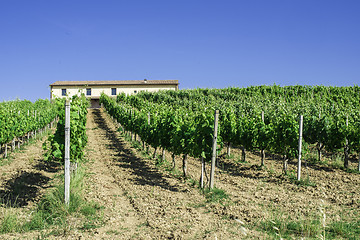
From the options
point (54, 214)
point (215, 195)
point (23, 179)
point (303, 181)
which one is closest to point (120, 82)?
point (23, 179)

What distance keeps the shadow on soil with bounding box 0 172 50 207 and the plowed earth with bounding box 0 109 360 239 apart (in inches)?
6.2

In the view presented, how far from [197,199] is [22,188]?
4763 millimetres

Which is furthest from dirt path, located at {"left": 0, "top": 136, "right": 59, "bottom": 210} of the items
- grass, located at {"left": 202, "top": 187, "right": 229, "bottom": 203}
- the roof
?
the roof

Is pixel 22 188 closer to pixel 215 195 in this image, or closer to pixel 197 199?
pixel 197 199

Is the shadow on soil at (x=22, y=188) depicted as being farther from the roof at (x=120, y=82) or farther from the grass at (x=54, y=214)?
the roof at (x=120, y=82)

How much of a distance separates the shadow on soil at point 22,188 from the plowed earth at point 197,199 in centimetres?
16

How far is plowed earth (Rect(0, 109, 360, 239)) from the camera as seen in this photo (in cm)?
551

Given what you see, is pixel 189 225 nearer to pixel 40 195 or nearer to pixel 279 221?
pixel 279 221

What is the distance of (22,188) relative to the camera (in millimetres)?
7996

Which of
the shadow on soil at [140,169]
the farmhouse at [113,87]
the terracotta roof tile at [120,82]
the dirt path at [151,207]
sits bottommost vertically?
the shadow on soil at [140,169]

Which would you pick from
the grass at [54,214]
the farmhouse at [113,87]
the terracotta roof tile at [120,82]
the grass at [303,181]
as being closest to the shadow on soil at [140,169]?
the grass at [54,214]

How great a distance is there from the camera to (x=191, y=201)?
7.30 m

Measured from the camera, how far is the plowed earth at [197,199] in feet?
18.1

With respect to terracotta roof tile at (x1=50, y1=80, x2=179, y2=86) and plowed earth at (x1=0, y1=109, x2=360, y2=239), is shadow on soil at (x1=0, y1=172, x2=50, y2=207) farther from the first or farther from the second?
terracotta roof tile at (x1=50, y1=80, x2=179, y2=86)
